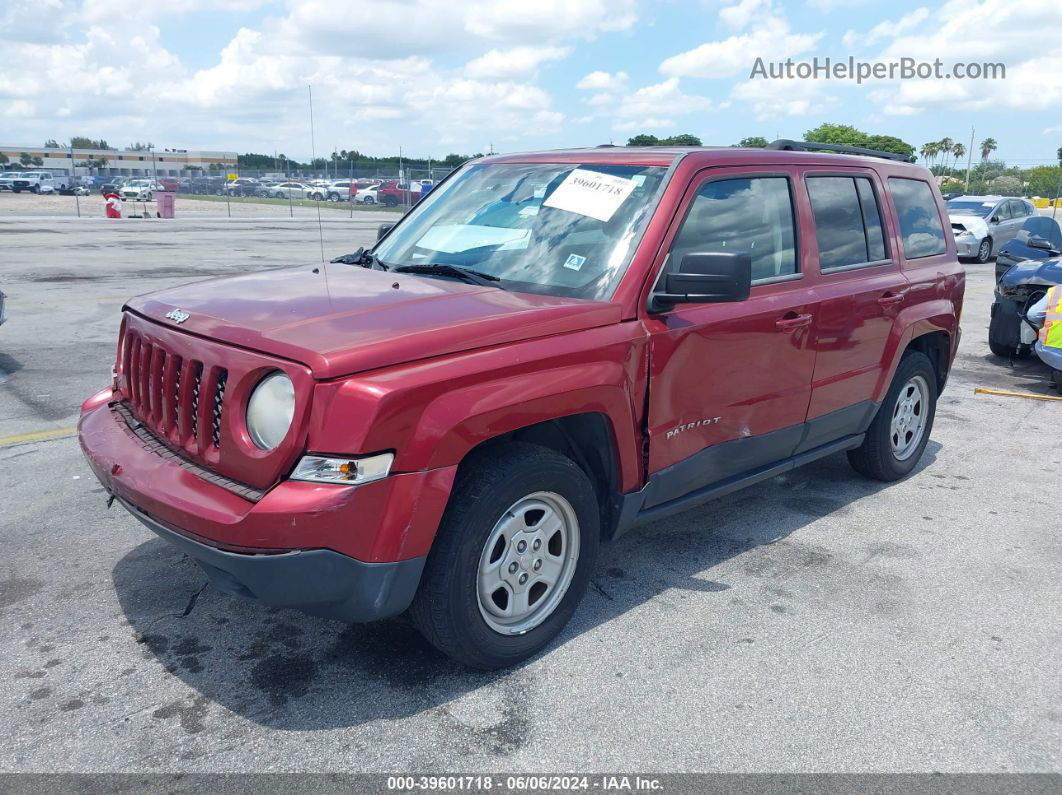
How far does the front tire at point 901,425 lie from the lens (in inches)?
207

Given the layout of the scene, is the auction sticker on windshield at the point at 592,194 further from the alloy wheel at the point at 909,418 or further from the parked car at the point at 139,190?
the parked car at the point at 139,190

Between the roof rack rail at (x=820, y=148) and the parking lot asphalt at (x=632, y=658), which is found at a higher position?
the roof rack rail at (x=820, y=148)

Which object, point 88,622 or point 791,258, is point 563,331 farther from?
point 88,622

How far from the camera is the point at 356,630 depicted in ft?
11.6

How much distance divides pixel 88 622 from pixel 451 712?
156cm

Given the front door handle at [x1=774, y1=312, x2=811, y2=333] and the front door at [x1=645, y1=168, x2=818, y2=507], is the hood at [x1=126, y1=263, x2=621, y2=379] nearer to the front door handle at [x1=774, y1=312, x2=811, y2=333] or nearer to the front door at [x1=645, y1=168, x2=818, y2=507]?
the front door at [x1=645, y1=168, x2=818, y2=507]

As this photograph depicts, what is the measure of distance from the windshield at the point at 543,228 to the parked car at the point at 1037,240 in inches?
257

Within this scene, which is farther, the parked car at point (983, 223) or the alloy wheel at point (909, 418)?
the parked car at point (983, 223)

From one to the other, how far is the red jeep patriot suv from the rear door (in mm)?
17

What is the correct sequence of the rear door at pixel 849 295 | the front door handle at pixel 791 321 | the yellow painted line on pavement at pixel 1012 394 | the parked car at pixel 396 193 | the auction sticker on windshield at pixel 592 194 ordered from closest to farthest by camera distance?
the auction sticker on windshield at pixel 592 194, the front door handle at pixel 791 321, the rear door at pixel 849 295, the yellow painted line on pavement at pixel 1012 394, the parked car at pixel 396 193

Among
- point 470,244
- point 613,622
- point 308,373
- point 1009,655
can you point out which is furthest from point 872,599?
point 308,373

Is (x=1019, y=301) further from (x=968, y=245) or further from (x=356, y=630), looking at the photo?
(x=968, y=245)

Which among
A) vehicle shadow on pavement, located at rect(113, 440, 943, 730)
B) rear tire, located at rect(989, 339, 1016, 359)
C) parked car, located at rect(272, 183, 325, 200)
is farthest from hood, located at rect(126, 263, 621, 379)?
parked car, located at rect(272, 183, 325, 200)

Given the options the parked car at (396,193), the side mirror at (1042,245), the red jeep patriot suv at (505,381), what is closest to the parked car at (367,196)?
the parked car at (396,193)
